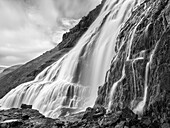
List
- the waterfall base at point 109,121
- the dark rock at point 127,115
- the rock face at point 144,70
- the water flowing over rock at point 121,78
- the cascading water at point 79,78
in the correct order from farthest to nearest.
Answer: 1. the cascading water at point 79,78
2. the rock face at point 144,70
3. the water flowing over rock at point 121,78
4. the dark rock at point 127,115
5. the waterfall base at point 109,121

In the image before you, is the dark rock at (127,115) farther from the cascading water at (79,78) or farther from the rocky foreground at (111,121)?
the cascading water at (79,78)

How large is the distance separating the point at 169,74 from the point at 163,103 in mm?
3036

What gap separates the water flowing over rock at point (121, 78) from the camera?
77.5 feet

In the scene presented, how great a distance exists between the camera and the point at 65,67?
184 feet

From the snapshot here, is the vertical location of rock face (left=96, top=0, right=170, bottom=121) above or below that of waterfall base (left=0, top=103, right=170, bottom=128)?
above

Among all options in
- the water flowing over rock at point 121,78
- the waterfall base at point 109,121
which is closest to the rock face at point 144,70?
the water flowing over rock at point 121,78

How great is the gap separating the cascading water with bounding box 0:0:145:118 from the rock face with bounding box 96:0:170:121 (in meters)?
10.4

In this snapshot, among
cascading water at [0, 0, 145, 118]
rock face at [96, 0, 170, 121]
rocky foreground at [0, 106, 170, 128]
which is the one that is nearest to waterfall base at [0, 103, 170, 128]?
rocky foreground at [0, 106, 170, 128]

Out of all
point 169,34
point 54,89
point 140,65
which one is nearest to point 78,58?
point 54,89

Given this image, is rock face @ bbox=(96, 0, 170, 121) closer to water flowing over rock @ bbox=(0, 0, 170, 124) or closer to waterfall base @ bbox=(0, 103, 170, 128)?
water flowing over rock @ bbox=(0, 0, 170, 124)

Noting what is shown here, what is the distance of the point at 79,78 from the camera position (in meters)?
49.7

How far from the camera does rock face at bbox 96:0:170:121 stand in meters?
24.1

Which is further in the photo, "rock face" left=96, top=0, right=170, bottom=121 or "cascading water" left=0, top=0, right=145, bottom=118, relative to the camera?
"cascading water" left=0, top=0, right=145, bottom=118

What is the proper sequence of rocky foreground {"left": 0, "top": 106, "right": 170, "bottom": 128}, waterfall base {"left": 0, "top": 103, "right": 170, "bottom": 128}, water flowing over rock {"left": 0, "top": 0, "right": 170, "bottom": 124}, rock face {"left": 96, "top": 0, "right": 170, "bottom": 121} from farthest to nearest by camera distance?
rock face {"left": 96, "top": 0, "right": 170, "bottom": 121}, water flowing over rock {"left": 0, "top": 0, "right": 170, "bottom": 124}, waterfall base {"left": 0, "top": 103, "right": 170, "bottom": 128}, rocky foreground {"left": 0, "top": 106, "right": 170, "bottom": 128}
